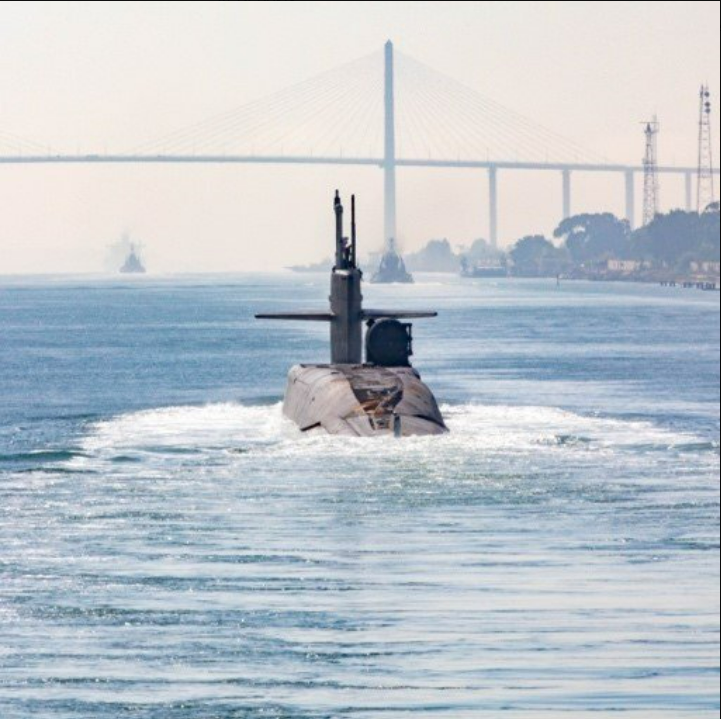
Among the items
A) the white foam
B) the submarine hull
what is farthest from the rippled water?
the submarine hull

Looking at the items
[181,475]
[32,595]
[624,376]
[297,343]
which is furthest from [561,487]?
[297,343]

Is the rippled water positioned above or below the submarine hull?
below

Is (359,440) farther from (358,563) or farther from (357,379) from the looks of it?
(358,563)

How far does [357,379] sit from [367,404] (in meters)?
2.44

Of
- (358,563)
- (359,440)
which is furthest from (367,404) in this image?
(358,563)

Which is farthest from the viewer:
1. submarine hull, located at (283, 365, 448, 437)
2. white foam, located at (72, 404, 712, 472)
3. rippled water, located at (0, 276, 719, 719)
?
submarine hull, located at (283, 365, 448, 437)

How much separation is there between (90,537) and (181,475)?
310 inches

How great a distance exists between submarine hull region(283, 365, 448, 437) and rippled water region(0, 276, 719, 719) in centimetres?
78

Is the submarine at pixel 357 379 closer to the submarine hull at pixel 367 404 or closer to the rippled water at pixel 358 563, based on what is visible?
the submarine hull at pixel 367 404

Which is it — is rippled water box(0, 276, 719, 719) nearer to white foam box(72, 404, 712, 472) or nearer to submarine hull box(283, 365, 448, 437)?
white foam box(72, 404, 712, 472)

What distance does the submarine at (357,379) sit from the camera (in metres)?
42.2

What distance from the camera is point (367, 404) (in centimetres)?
4297

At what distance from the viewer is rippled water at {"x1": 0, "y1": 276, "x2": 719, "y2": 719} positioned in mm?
20281

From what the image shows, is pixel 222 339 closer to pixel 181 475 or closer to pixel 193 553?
pixel 181 475
